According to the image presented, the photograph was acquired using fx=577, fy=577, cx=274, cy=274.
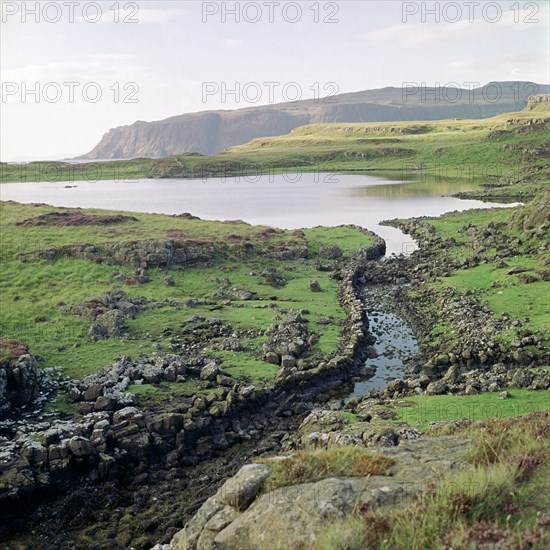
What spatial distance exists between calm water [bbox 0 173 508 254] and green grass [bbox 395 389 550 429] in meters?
41.0

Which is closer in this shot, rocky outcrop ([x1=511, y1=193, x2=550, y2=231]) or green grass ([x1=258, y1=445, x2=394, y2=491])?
green grass ([x1=258, y1=445, x2=394, y2=491])

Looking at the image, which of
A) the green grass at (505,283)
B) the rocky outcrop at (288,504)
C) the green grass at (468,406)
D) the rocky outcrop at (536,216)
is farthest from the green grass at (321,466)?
the rocky outcrop at (536,216)

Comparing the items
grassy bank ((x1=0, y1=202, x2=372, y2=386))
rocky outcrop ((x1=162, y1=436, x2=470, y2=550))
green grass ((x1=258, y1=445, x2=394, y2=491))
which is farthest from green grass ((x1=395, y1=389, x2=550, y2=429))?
rocky outcrop ((x1=162, y1=436, x2=470, y2=550))

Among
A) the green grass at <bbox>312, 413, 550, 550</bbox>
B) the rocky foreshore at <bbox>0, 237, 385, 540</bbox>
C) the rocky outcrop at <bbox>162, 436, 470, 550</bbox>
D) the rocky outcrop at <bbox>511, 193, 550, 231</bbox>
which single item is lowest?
the rocky foreshore at <bbox>0, 237, 385, 540</bbox>

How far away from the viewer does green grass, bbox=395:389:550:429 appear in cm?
2377

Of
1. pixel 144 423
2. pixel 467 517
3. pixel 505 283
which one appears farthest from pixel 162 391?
pixel 505 283

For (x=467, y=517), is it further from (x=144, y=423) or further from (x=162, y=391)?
(x=162, y=391)

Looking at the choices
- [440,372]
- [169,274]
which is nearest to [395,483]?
[440,372]

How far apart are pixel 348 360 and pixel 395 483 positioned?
20609 mm

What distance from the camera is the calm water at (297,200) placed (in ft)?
299

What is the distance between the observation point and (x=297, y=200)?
385ft

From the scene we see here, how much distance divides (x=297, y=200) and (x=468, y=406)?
9455cm

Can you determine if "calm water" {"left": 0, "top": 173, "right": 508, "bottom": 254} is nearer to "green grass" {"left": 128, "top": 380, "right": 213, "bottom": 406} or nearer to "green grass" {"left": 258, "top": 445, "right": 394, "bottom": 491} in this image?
"green grass" {"left": 128, "top": 380, "right": 213, "bottom": 406}

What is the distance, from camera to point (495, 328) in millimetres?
35469
